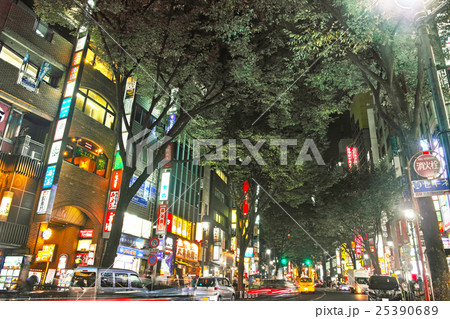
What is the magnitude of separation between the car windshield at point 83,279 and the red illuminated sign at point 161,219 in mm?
12345

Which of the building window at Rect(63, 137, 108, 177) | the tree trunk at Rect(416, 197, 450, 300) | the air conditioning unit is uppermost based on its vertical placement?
the building window at Rect(63, 137, 108, 177)

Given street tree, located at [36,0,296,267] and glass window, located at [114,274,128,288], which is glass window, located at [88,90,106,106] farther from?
glass window, located at [114,274,128,288]

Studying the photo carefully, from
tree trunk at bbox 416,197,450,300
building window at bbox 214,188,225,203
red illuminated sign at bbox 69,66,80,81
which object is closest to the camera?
tree trunk at bbox 416,197,450,300

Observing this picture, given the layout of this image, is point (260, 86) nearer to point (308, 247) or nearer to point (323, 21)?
point (323, 21)

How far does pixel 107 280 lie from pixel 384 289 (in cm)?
1340

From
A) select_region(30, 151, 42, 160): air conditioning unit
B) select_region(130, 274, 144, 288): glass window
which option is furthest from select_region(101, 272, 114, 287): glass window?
select_region(30, 151, 42, 160): air conditioning unit

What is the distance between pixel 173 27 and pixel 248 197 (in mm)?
14700

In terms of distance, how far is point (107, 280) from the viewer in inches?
404

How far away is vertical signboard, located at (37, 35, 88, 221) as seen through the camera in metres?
16.0

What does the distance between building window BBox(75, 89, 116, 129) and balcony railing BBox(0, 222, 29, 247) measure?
7526 mm

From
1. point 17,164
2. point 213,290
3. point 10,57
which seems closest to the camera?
point 213,290

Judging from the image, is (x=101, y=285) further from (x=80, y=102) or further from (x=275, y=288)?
(x=275, y=288)

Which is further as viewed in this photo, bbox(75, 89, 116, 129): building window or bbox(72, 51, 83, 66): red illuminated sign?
bbox(75, 89, 116, 129): building window

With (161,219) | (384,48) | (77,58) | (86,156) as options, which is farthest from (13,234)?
(384,48)
